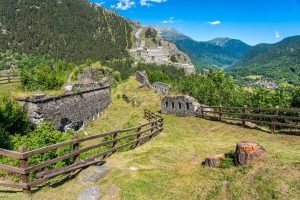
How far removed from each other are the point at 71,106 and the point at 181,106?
1202 centimetres

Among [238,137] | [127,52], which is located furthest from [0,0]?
[238,137]

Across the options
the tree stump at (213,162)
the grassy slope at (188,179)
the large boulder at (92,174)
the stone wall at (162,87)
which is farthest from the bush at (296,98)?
the large boulder at (92,174)

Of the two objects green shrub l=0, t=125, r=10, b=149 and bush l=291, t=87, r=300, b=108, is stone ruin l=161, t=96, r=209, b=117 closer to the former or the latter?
bush l=291, t=87, r=300, b=108

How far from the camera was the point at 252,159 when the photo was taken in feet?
34.4

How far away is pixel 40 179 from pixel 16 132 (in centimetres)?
1631

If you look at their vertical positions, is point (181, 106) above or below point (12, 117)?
below

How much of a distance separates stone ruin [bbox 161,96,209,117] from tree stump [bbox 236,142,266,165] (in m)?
17.9

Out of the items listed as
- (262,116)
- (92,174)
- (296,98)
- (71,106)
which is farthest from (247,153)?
(296,98)

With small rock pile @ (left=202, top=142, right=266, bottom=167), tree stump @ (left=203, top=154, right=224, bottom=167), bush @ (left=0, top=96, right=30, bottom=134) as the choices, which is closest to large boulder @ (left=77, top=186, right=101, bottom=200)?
tree stump @ (left=203, top=154, right=224, bottom=167)

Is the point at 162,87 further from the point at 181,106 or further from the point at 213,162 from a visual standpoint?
the point at 213,162

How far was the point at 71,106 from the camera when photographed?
32438mm

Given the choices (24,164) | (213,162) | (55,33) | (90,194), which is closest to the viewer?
(24,164)

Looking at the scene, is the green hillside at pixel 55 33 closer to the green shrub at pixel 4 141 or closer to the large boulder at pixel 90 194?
the green shrub at pixel 4 141

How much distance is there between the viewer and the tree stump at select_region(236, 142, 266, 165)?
10.4 m
